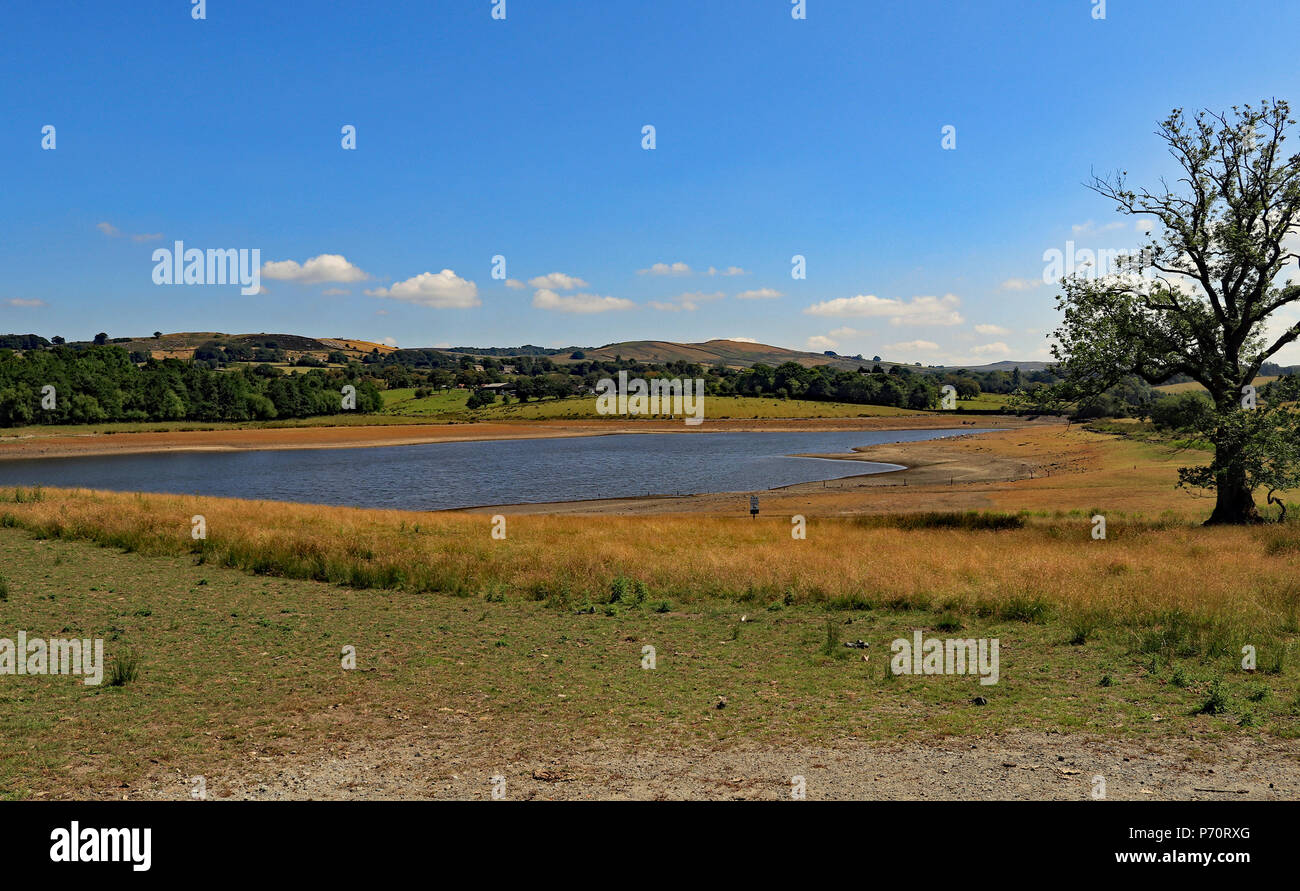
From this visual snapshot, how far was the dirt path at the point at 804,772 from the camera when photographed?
23.8 feet

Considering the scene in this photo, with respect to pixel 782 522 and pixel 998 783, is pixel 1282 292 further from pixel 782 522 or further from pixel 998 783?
pixel 998 783

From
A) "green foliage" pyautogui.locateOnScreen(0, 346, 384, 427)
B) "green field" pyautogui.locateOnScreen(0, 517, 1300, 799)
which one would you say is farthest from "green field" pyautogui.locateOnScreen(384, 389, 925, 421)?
"green field" pyautogui.locateOnScreen(0, 517, 1300, 799)

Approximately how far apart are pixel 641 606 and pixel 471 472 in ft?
217

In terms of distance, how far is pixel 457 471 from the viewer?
82188mm

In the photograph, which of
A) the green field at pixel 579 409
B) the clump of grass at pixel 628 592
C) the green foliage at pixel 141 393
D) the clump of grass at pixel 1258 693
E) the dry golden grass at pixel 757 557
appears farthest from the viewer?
the green field at pixel 579 409

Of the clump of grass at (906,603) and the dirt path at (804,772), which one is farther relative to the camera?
the clump of grass at (906,603)

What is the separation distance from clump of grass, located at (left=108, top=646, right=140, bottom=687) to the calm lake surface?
44.5 m

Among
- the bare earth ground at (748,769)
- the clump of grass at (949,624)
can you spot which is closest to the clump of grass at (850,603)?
the clump of grass at (949,624)

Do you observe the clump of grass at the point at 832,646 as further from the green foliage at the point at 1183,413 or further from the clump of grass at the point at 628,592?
the green foliage at the point at 1183,413

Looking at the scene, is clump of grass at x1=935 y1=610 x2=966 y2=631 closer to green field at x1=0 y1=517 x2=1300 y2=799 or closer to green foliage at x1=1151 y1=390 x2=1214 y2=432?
green field at x1=0 y1=517 x2=1300 y2=799

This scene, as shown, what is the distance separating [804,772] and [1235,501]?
27962mm

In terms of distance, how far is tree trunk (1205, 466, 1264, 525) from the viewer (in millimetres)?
27172

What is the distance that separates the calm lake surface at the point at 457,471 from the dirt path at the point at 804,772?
49.4 meters

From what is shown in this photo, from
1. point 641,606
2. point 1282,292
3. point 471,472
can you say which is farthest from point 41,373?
point 1282,292
